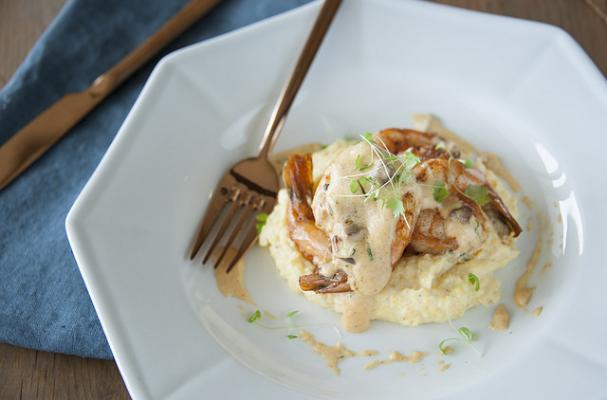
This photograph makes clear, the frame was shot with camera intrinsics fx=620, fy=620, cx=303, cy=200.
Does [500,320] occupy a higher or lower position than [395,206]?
lower

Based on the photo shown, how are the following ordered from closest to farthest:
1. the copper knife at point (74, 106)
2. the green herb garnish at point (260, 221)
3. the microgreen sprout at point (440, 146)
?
1. the microgreen sprout at point (440, 146)
2. the green herb garnish at point (260, 221)
3. the copper knife at point (74, 106)

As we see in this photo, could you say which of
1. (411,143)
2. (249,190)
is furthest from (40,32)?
(411,143)

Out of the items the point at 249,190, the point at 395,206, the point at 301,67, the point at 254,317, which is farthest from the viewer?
the point at 301,67

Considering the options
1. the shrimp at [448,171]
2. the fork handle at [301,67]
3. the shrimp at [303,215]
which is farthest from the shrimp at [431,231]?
the fork handle at [301,67]

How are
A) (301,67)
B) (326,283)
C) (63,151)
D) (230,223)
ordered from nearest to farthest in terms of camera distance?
1. (326,283)
2. (230,223)
3. (301,67)
4. (63,151)

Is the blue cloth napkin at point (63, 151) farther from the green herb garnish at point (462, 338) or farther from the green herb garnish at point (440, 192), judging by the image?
the green herb garnish at point (440, 192)

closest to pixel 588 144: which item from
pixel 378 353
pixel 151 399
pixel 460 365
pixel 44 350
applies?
pixel 460 365

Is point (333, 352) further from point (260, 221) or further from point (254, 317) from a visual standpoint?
point (260, 221)
